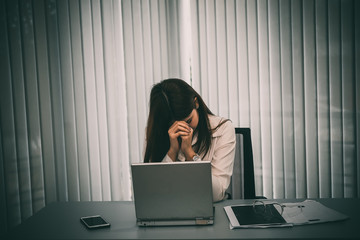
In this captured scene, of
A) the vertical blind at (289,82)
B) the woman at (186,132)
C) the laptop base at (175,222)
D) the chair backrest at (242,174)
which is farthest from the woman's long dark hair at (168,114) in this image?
the vertical blind at (289,82)

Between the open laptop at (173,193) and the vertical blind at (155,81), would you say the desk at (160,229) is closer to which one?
the open laptop at (173,193)

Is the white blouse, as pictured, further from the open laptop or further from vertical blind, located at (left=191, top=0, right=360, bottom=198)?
vertical blind, located at (left=191, top=0, right=360, bottom=198)

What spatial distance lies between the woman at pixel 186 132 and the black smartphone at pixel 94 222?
51cm

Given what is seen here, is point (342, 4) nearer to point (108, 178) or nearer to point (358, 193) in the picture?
point (358, 193)

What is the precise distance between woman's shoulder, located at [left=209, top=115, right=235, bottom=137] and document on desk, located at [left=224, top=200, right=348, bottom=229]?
491 mm

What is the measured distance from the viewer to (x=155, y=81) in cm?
251

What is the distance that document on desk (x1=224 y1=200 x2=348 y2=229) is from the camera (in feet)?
3.67

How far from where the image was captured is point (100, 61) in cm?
253

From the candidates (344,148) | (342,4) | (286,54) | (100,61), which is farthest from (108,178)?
(342,4)

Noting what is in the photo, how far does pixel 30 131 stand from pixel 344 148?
2.55 meters

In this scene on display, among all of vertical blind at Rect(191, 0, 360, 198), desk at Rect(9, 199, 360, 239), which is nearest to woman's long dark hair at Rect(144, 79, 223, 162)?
desk at Rect(9, 199, 360, 239)

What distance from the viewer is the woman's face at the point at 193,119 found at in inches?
66.8

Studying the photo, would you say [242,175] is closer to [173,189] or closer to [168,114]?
[168,114]

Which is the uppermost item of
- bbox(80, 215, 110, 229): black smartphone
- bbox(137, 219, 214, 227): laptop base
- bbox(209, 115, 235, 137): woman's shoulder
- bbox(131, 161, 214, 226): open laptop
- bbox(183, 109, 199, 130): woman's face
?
bbox(183, 109, 199, 130): woman's face
